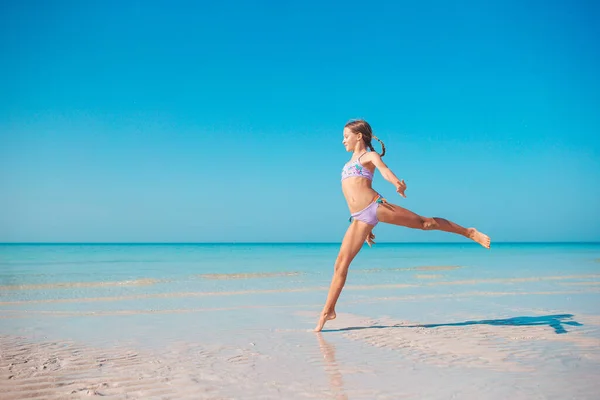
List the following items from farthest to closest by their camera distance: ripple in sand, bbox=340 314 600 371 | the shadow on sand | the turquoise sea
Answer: the shadow on sand < ripple in sand, bbox=340 314 600 371 < the turquoise sea

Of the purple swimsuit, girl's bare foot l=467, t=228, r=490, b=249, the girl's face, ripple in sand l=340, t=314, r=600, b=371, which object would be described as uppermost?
the girl's face

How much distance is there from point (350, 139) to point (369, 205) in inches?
34.2

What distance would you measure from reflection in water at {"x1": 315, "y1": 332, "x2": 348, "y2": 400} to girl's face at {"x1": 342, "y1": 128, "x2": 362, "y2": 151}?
89.9 inches

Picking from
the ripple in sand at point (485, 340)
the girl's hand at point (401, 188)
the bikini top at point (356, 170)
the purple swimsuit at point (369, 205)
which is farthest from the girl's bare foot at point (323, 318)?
the girl's hand at point (401, 188)

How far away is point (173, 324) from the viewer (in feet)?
21.9

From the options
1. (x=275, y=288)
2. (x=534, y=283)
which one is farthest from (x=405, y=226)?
(x=534, y=283)

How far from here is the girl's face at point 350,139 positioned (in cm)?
629

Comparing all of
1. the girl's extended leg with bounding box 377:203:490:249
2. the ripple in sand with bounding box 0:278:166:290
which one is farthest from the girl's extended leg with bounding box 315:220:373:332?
the ripple in sand with bounding box 0:278:166:290

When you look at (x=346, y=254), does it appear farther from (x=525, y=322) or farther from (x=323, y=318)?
(x=525, y=322)

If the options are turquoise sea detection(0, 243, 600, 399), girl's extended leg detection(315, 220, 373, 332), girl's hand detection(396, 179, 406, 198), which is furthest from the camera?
girl's extended leg detection(315, 220, 373, 332)

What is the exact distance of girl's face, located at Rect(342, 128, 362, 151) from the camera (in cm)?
629

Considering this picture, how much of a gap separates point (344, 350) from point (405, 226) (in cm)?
169

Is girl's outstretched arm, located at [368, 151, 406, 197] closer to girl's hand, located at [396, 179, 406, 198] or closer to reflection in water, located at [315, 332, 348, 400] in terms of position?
girl's hand, located at [396, 179, 406, 198]

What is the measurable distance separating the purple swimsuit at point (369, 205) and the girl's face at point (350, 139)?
0.63ft
